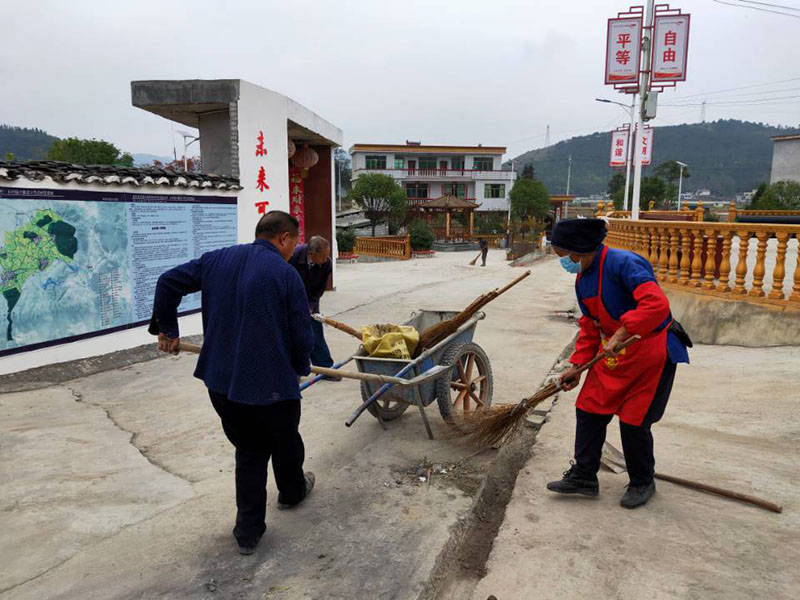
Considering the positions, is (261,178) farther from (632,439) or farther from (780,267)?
(632,439)

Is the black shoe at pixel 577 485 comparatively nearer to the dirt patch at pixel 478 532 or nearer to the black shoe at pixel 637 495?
the black shoe at pixel 637 495

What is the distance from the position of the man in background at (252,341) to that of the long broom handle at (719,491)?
222cm

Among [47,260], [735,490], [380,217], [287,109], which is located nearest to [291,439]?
[735,490]

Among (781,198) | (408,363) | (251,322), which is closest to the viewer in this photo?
(251,322)

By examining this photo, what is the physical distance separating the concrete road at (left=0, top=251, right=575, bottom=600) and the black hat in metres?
1.62

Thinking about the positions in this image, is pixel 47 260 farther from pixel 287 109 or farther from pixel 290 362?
pixel 287 109

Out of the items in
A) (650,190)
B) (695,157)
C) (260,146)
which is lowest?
(260,146)

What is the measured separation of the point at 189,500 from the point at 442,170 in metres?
51.2

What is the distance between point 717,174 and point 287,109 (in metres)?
142

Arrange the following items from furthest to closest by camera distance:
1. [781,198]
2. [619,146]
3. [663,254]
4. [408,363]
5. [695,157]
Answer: [695,157] < [781,198] < [619,146] < [663,254] < [408,363]

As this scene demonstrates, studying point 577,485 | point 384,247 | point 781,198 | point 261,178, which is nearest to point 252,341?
point 577,485

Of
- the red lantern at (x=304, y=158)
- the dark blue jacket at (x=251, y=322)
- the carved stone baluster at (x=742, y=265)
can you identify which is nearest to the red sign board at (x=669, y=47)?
the red lantern at (x=304, y=158)

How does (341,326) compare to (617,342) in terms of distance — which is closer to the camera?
(617,342)

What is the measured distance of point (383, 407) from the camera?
464cm
